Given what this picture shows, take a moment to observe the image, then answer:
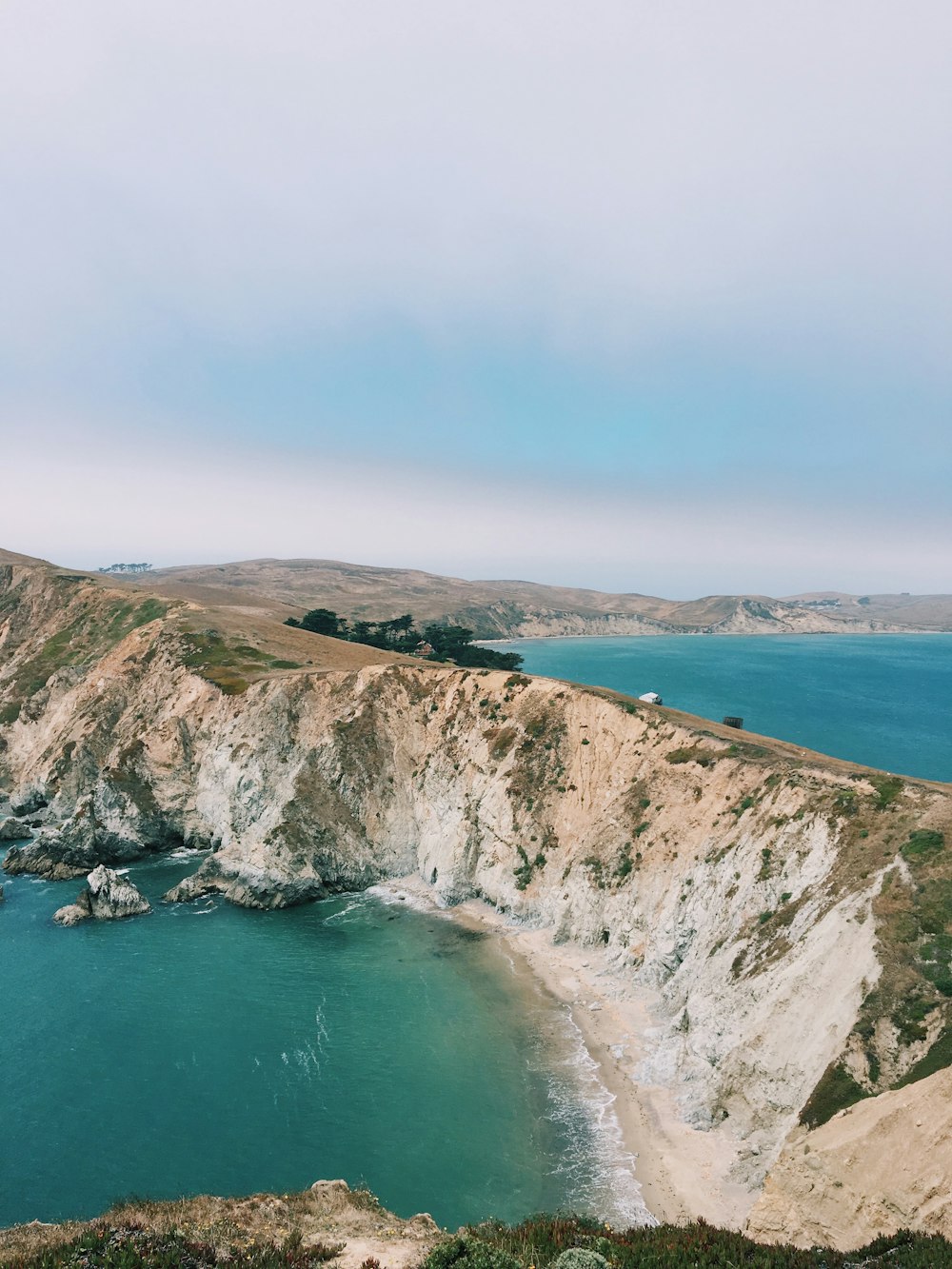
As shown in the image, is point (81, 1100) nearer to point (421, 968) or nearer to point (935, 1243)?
point (421, 968)

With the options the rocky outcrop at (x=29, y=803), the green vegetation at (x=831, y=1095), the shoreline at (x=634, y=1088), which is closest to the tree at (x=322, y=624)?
the rocky outcrop at (x=29, y=803)

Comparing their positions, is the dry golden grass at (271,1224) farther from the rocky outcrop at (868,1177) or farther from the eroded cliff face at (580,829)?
the eroded cliff face at (580,829)

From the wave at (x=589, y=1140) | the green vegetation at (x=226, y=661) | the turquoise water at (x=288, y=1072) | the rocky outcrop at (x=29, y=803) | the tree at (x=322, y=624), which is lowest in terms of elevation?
the turquoise water at (x=288, y=1072)

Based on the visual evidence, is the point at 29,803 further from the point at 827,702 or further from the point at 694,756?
→ the point at 827,702

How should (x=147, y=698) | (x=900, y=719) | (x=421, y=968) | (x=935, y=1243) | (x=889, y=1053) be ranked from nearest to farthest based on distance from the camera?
1. (x=935, y=1243)
2. (x=889, y=1053)
3. (x=421, y=968)
4. (x=147, y=698)
5. (x=900, y=719)

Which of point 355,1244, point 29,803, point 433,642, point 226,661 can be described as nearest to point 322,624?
point 433,642

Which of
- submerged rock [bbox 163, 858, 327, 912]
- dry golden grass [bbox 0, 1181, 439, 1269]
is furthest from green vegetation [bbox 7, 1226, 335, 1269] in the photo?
submerged rock [bbox 163, 858, 327, 912]

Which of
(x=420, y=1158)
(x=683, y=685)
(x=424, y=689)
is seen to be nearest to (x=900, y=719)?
(x=683, y=685)
